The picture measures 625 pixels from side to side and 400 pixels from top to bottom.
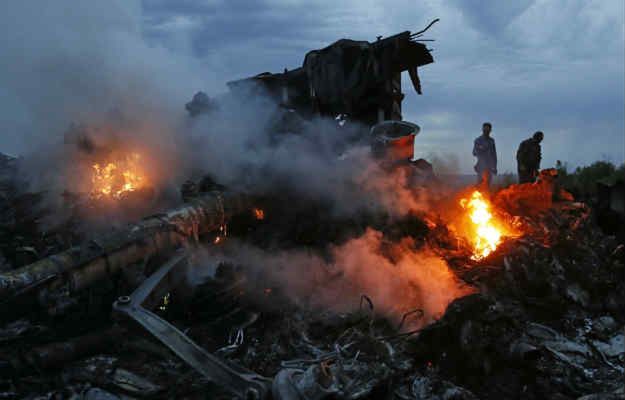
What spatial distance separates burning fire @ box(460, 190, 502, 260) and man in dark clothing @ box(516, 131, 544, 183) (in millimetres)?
2547

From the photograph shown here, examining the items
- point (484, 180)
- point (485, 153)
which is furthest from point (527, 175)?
point (485, 153)

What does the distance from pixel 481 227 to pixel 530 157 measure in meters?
3.48

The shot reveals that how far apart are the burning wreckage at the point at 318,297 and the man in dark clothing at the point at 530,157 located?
41.9 inches

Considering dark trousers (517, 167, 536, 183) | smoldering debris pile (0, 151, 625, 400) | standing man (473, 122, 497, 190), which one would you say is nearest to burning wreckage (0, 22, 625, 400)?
smoldering debris pile (0, 151, 625, 400)

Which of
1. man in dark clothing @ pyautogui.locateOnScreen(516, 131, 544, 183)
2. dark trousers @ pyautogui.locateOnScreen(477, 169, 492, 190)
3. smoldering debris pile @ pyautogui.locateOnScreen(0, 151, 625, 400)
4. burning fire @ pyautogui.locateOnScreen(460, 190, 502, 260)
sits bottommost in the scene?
smoldering debris pile @ pyautogui.locateOnScreen(0, 151, 625, 400)

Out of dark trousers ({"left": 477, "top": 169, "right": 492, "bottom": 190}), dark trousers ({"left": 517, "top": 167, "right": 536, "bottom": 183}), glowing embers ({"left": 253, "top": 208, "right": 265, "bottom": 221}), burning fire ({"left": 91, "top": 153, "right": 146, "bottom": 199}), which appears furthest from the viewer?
dark trousers ({"left": 477, "top": 169, "right": 492, "bottom": 190})

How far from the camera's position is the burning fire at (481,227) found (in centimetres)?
723

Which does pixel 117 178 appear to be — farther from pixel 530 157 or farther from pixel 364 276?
pixel 530 157

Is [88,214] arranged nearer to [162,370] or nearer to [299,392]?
[162,370]

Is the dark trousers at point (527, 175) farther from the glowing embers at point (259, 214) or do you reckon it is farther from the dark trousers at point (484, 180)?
the glowing embers at point (259, 214)

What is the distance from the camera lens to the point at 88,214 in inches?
377

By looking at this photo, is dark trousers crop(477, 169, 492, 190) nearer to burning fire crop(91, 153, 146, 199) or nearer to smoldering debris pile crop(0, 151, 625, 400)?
smoldering debris pile crop(0, 151, 625, 400)

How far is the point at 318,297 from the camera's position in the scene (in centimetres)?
638

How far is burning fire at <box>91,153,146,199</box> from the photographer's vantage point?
33.9 feet
